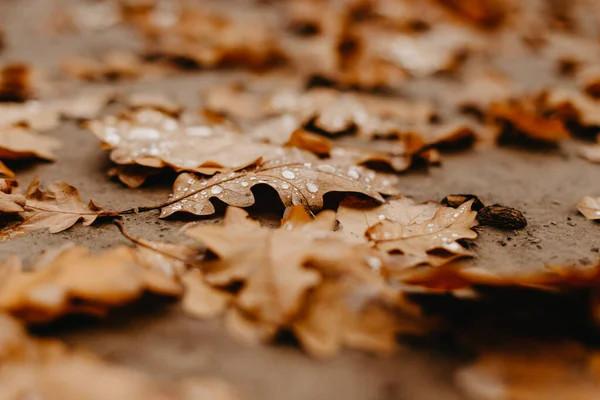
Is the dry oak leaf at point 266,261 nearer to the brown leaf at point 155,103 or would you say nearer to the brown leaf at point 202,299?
the brown leaf at point 202,299

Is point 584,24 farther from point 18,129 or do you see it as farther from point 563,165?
point 18,129

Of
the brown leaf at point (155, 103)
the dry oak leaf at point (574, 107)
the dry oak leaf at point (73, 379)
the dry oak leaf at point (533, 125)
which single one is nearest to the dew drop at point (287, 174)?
the dry oak leaf at point (73, 379)

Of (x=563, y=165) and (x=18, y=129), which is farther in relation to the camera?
Answer: (x=563, y=165)

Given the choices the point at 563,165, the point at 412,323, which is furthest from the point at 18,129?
the point at 563,165

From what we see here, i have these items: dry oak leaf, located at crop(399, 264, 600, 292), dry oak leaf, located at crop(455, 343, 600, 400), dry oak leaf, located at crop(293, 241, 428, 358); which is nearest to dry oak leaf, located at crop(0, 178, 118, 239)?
dry oak leaf, located at crop(293, 241, 428, 358)

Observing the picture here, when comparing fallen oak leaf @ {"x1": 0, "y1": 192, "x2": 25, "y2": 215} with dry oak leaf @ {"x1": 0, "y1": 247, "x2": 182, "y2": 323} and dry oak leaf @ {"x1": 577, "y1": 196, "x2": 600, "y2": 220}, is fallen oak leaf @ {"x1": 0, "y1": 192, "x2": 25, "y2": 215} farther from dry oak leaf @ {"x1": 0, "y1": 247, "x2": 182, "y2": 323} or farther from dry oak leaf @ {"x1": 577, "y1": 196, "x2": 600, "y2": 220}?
dry oak leaf @ {"x1": 577, "y1": 196, "x2": 600, "y2": 220}

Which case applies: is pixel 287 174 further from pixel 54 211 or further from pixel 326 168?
pixel 54 211
